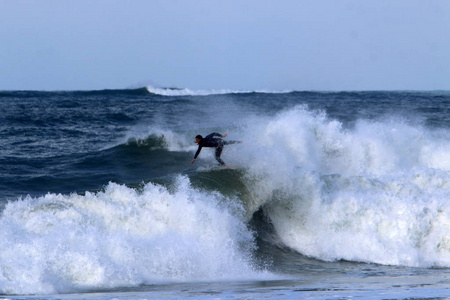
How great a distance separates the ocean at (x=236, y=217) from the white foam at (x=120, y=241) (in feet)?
0.09

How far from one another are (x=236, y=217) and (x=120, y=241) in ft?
12.7

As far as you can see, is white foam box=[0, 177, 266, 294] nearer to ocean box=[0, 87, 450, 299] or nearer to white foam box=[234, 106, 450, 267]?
ocean box=[0, 87, 450, 299]

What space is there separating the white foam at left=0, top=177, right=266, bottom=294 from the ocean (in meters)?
0.03

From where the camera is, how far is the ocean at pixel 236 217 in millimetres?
9602

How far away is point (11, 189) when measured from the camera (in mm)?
16766

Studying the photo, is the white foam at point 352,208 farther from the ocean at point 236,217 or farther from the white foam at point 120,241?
the white foam at point 120,241

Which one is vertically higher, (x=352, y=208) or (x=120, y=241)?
(x=352, y=208)

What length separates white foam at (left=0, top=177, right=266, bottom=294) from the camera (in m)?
9.47

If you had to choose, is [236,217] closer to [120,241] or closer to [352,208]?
[352,208]

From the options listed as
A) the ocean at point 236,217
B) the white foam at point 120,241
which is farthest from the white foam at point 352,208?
the white foam at point 120,241

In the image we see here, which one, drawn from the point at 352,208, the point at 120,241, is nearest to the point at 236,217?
the point at 352,208

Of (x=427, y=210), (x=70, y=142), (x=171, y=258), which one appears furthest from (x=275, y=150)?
(x=70, y=142)

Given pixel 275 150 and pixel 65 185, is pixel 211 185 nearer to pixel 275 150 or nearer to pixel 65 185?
pixel 275 150

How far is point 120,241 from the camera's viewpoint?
10742 millimetres
